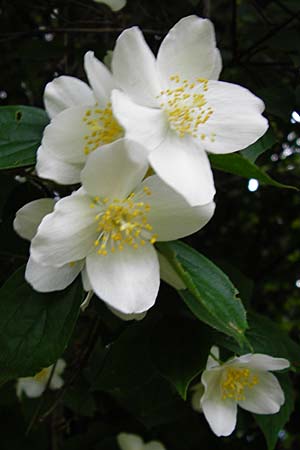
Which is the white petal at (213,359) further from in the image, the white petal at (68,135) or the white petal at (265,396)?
the white petal at (68,135)

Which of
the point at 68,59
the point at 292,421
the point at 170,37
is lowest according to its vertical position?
the point at 292,421

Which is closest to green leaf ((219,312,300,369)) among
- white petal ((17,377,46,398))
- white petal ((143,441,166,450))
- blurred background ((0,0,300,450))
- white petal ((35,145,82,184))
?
blurred background ((0,0,300,450))

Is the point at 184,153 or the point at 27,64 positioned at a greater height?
the point at 184,153

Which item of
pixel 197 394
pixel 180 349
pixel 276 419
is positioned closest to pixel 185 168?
pixel 180 349

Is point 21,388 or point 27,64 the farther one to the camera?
point 27,64

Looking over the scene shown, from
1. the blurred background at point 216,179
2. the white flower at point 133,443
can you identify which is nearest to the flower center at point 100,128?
the blurred background at point 216,179

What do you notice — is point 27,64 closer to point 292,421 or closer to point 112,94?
point 112,94

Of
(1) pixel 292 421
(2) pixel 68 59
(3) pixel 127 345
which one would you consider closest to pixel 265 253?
(1) pixel 292 421
